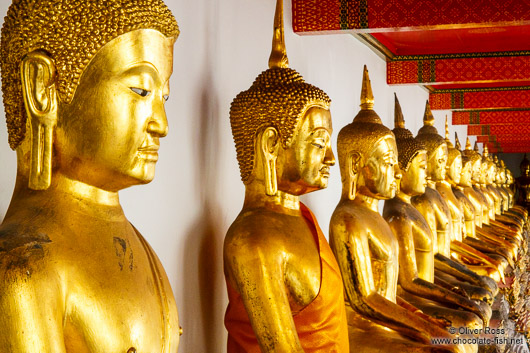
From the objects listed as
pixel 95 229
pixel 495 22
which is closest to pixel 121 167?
pixel 95 229

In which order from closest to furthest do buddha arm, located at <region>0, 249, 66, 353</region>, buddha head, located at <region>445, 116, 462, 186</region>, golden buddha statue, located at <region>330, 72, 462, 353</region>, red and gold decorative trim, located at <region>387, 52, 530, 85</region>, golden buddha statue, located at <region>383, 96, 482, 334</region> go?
buddha arm, located at <region>0, 249, 66, 353</region> → golden buddha statue, located at <region>330, 72, 462, 353</region> → golden buddha statue, located at <region>383, 96, 482, 334</region> → red and gold decorative trim, located at <region>387, 52, 530, 85</region> → buddha head, located at <region>445, 116, 462, 186</region>

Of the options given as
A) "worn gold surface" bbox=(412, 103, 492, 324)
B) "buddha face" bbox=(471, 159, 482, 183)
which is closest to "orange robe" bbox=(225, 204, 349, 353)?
"worn gold surface" bbox=(412, 103, 492, 324)

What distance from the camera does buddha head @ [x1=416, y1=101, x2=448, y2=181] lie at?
4168mm

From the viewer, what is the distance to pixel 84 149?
126cm

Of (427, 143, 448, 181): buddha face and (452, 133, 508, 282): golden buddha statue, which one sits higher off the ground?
(427, 143, 448, 181): buddha face

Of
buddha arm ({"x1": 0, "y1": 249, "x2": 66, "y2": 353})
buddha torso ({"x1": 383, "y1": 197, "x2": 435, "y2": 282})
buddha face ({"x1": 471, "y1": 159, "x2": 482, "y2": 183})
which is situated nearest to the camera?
buddha arm ({"x1": 0, "y1": 249, "x2": 66, "y2": 353})

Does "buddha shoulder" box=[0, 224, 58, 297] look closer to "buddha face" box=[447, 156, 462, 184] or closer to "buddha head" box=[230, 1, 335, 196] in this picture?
"buddha head" box=[230, 1, 335, 196]

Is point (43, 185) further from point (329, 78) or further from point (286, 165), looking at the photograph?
point (329, 78)

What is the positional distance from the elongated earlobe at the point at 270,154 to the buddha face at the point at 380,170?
0.81 metres

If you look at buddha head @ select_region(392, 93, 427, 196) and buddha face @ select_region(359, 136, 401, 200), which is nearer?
buddha face @ select_region(359, 136, 401, 200)

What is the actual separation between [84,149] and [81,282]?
0.23 metres

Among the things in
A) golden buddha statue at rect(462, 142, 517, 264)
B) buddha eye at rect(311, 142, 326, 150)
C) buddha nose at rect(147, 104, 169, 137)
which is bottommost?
golden buddha statue at rect(462, 142, 517, 264)

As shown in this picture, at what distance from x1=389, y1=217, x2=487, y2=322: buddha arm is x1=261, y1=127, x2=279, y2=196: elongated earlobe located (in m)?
1.38

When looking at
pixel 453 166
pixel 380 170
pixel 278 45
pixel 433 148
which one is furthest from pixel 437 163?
pixel 278 45
